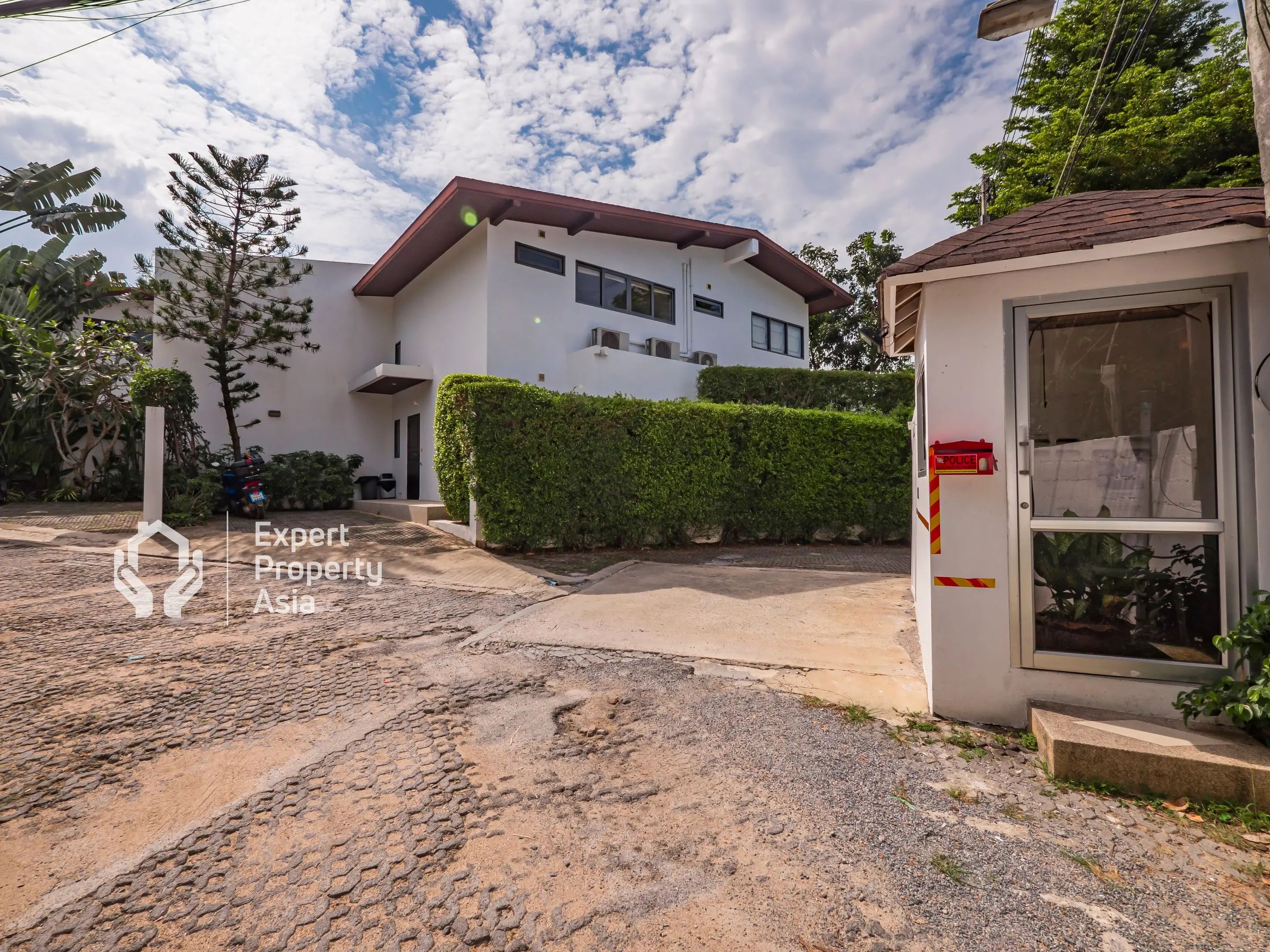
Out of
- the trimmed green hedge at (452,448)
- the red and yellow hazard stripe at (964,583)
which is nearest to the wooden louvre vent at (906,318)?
the red and yellow hazard stripe at (964,583)

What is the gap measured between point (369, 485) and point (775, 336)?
12982 millimetres

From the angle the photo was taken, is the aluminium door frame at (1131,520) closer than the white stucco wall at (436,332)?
Yes

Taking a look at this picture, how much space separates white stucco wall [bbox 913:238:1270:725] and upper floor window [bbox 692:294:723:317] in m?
13.0

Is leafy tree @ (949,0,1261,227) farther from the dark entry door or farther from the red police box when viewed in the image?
the dark entry door

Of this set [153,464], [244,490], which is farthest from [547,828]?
[244,490]

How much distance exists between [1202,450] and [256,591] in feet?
27.5

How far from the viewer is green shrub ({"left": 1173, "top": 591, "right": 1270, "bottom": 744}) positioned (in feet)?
9.31

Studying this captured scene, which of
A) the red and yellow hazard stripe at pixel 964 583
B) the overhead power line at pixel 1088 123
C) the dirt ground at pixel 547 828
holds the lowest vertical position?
the dirt ground at pixel 547 828

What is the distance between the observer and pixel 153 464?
1027 cm

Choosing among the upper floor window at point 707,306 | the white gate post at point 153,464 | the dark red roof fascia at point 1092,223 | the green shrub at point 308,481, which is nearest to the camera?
the dark red roof fascia at point 1092,223

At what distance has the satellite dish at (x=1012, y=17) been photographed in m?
4.93

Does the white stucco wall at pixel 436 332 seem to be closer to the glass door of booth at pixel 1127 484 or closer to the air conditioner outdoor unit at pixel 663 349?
the air conditioner outdoor unit at pixel 663 349

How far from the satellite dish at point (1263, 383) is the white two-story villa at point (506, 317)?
30.4 ft

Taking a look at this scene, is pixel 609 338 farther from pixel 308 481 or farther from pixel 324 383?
pixel 324 383
